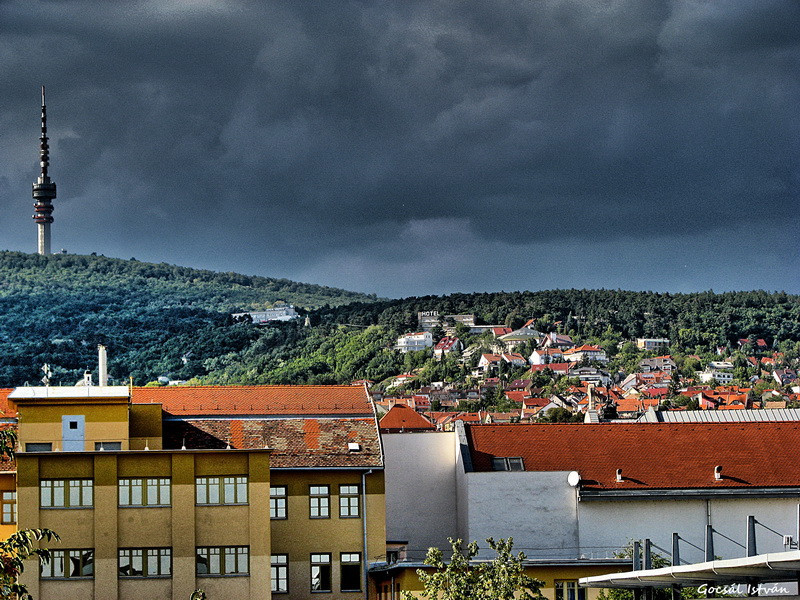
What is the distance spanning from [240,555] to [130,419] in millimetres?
9324

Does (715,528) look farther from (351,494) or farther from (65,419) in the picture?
(65,419)

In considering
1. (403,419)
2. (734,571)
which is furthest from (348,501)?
(403,419)

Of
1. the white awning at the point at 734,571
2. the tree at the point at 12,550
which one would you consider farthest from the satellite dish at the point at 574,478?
the tree at the point at 12,550

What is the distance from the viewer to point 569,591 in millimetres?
59344

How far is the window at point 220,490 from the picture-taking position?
62.5 meters

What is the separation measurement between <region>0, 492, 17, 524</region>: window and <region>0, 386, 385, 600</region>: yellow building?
0.62 meters

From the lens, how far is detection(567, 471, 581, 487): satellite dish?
6815 cm

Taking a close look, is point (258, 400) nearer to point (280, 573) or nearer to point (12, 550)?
point (280, 573)

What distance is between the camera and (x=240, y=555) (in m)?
61.9

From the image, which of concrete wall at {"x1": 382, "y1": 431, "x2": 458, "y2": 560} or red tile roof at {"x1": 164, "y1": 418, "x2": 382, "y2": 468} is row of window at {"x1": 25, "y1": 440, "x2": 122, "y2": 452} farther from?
concrete wall at {"x1": 382, "y1": 431, "x2": 458, "y2": 560}

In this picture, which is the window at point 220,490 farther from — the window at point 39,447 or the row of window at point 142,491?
the window at point 39,447

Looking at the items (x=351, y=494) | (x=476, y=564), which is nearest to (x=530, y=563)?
(x=476, y=564)

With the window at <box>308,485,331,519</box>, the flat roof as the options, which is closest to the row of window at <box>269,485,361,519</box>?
the window at <box>308,485,331,519</box>

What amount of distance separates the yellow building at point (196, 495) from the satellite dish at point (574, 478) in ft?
26.9
